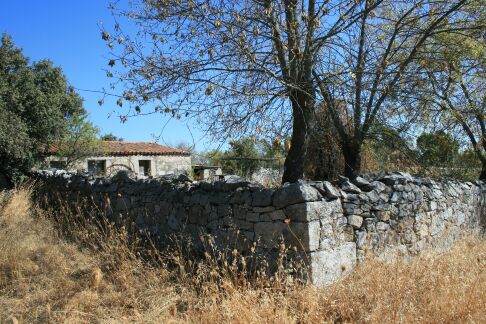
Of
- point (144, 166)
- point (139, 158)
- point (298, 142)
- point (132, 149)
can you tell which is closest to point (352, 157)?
point (298, 142)

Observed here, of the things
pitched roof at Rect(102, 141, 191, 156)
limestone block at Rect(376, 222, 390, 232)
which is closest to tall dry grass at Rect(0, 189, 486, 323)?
limestone block at Rect(376, 222, 390, 232)

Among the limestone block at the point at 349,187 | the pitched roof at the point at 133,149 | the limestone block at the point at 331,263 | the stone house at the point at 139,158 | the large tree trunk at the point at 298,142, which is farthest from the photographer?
the pitched roof at the point at 133,149

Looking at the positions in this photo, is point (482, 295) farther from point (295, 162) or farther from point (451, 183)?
point (451, 183)

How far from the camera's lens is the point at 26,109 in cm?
1444

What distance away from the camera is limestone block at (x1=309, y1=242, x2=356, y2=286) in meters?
4.40

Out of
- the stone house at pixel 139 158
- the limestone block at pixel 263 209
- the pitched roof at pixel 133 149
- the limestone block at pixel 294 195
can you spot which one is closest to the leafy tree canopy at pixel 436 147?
the limestone block at pixel 294 195

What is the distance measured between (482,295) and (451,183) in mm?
4529

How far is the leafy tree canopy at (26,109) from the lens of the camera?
534 inches

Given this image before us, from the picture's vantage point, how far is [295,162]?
272 inches

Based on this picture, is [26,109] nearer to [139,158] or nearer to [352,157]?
[139,158]

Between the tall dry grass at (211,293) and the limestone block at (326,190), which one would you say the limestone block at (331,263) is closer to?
the tall dry grass at (211,293)

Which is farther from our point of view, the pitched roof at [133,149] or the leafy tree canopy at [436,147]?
Result: the pitched roof at [133,149]

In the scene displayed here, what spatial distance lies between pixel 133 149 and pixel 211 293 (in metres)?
20.1

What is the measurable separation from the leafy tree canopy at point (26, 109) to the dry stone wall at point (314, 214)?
7.80 m
